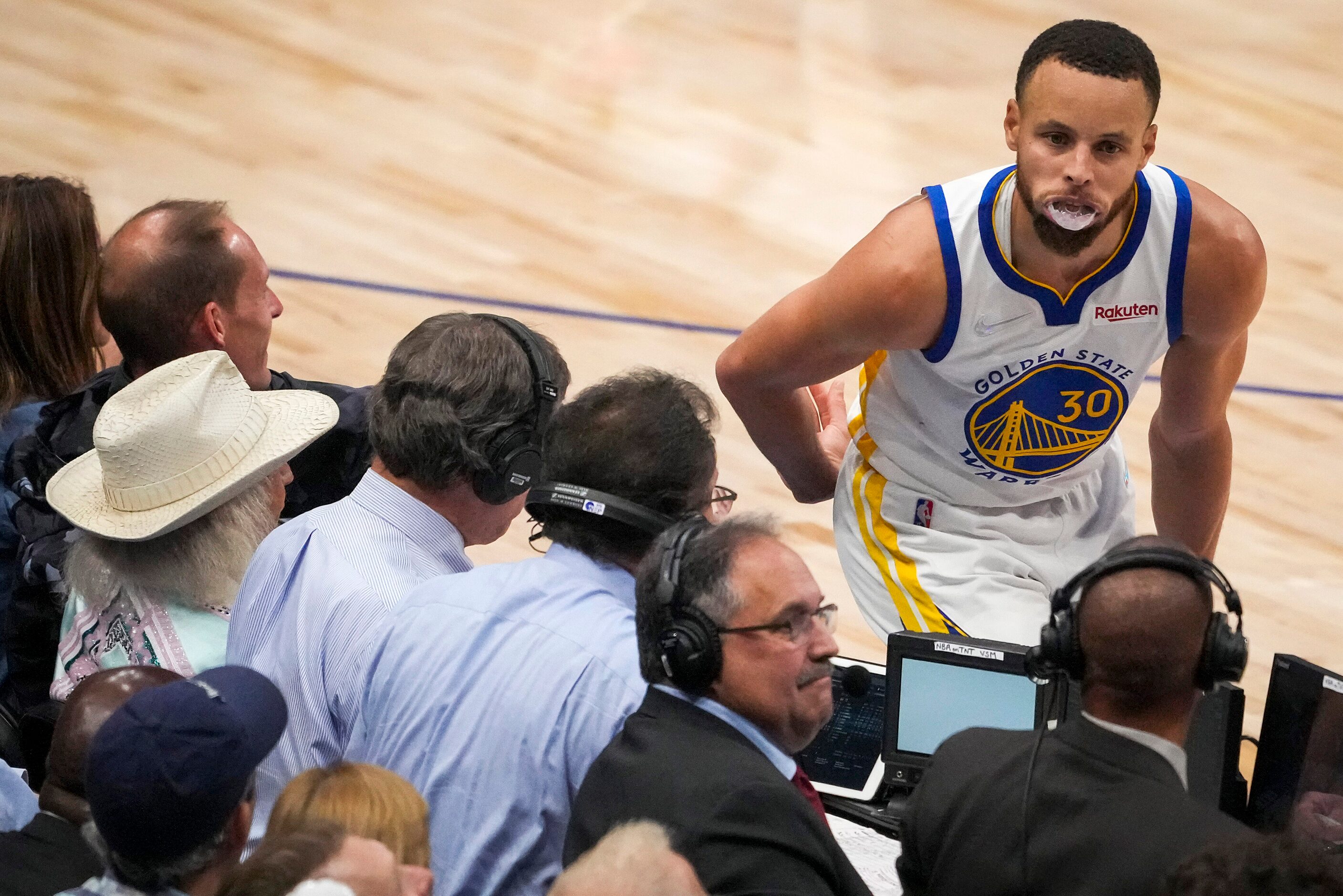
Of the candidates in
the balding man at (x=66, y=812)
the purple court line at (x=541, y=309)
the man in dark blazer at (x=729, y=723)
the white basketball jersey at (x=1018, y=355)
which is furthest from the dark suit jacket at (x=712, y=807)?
the purple court line at (x=541, y=309)

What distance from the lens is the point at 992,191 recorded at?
2576 mm

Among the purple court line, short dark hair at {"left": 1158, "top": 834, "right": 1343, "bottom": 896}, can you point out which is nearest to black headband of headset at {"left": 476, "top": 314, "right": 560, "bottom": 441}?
short dark hair at {"left": 1158, "top": 834, "right": 1343, "bottom": 896}

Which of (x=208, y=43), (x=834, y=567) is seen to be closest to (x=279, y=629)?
(x=834, y=567)

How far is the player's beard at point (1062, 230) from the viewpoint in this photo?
247 cm

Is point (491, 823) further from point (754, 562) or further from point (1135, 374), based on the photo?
point (1135, 374)

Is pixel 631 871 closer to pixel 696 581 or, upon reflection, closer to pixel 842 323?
pixel 696 581

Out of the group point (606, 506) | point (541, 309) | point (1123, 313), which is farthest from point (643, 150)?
point (606, 506)

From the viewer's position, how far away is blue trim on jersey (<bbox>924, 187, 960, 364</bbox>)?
101 inches

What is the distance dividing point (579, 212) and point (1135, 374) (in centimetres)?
295

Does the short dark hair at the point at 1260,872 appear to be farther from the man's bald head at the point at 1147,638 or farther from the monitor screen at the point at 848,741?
the monitor screen at the point at 848,741

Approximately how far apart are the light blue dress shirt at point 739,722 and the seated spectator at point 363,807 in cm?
30

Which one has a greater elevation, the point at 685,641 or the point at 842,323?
the point at 842,323

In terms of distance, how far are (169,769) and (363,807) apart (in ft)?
0.63

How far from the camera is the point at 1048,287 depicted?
2570 millimetres
